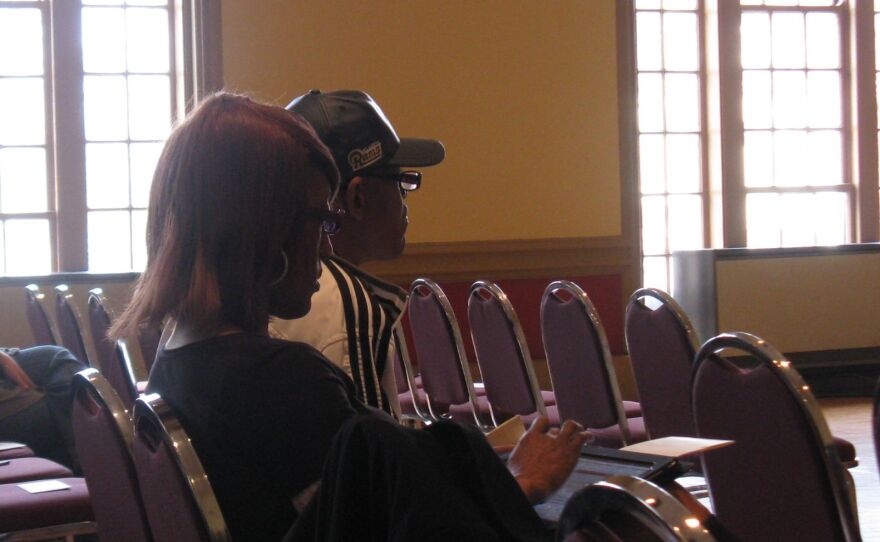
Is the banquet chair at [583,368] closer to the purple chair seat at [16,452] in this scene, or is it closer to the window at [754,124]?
the purple chair seat at [16,452]

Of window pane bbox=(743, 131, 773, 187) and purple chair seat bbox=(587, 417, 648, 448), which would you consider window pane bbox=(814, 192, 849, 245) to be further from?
purple chair seat bbox=(587, 417, 648, 448)

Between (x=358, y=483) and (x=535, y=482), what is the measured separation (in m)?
0.39

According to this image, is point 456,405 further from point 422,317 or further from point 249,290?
point 249,290

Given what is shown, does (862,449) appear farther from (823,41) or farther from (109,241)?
(109,241)

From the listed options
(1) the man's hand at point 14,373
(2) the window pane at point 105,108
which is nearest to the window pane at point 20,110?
(2) the window pane at point 105,108

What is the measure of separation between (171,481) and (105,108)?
223 inches

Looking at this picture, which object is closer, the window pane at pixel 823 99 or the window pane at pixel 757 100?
the window pane at pixel 757 100

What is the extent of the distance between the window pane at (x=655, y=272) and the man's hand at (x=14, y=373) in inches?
194

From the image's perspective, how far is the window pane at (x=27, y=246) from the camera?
6461mm

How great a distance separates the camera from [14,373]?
10.9 feet

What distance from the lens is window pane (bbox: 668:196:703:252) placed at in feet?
24.9

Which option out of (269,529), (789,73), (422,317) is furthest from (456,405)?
(789,73)

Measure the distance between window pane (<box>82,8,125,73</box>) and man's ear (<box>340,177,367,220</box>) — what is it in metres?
5.00

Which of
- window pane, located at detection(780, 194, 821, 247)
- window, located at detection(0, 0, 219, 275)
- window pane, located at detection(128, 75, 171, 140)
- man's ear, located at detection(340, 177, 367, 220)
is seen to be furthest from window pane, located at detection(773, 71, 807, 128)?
man's ear, located at detection(340, 177, 367, 220)
